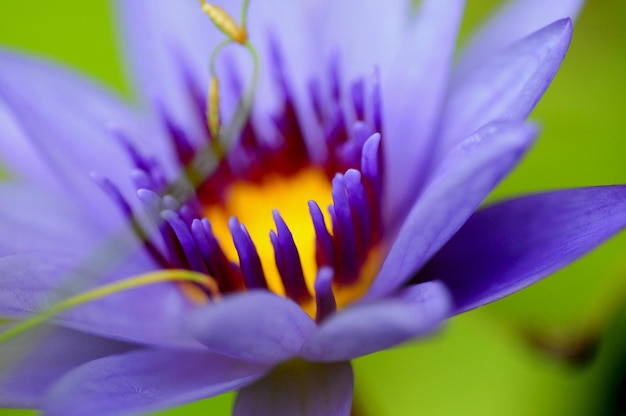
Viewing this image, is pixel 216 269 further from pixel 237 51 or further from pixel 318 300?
pixel 237 51

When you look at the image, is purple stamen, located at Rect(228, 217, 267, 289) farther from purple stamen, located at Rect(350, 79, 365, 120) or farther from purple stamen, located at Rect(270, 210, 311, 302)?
purple stamen, located at Rect(350, 79, 365, 120)

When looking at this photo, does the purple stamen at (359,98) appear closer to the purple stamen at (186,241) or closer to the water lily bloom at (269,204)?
the water lily bloom at (269,204)

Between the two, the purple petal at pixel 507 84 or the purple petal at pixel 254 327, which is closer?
the purple petal at pixel 254 327

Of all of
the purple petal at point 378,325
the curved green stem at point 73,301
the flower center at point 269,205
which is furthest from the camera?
the flower center at point 269,205

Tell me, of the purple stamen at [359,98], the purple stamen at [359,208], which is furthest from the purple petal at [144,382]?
the purple stamen at [359,98]

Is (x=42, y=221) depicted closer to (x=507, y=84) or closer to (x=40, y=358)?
(x=40, y=358)

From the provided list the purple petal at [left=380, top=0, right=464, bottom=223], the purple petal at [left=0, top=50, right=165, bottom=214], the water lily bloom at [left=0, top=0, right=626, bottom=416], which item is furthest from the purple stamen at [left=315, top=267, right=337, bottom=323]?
the purple petal at [left=0, top=50, right=165, bottom=214]

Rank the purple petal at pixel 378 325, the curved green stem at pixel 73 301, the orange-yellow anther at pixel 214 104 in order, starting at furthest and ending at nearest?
the orange-yellow anther at pixel 214 104, the curved green stem at pixel 73 301, the purple petal at pixel 378 325
